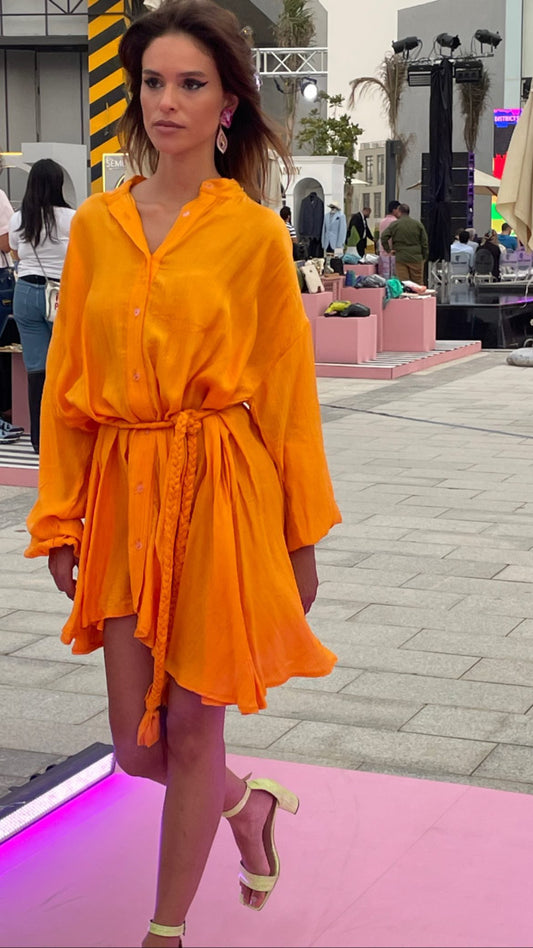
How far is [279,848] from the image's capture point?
3072 millimetres

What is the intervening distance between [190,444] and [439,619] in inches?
107

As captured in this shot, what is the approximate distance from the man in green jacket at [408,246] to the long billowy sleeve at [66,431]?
17.8 meters

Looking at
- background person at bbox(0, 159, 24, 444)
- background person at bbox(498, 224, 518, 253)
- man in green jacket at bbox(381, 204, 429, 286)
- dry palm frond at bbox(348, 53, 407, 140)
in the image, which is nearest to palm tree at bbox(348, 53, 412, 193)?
dry palm frond at bbox(348, 53, 407, 140)

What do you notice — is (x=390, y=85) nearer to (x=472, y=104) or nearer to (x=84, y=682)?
(x=472, y=104)

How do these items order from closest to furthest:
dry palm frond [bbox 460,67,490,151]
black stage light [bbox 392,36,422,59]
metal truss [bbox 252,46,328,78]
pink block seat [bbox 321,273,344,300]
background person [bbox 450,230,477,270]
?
pink block seat [bbox 321,273,344,300] → black stage light [bbox 392,36,422,59] → background person [bbox 450,230,477,270] → metal truss [bbox 252,46,328,78] → dry palm frond [bbox 460,67,490,151]

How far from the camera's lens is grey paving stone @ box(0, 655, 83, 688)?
14.2 ft

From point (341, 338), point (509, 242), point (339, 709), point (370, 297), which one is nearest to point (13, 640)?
point (339, 709)

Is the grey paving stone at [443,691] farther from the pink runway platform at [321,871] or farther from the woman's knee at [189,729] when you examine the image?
the woman's knee at [189,729]

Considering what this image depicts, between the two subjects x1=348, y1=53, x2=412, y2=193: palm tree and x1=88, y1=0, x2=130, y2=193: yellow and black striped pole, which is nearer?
x1=88, y1=0, x2=130, y2=193: yellow and black striped pole

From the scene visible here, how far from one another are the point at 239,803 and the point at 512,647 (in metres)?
2.14

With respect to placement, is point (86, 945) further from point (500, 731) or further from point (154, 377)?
point (500, 731)

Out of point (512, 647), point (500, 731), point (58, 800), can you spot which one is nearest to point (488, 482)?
point (512, 647)

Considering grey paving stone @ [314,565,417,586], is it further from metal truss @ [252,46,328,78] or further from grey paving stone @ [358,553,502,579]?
metal truss @ [252,46,328,78]

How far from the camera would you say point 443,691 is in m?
4.19
